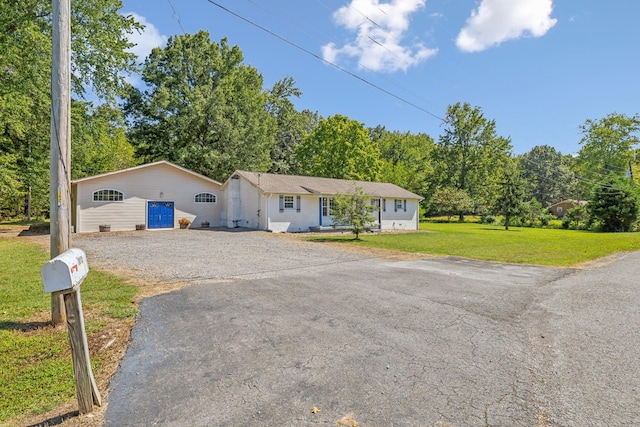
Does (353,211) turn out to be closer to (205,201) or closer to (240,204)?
(240,204)

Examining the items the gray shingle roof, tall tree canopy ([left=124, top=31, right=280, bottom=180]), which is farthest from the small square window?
tall tree canopy ([left=124, top=31, right=280, bottom=180])

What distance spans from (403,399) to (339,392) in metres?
0.56

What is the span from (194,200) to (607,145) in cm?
5642

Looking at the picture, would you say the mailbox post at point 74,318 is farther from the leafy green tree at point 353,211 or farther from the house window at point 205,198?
the house window at point 205,198

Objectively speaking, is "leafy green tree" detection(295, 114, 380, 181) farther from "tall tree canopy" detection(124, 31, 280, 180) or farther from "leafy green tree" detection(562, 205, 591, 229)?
"leafy green tree" detection(562, 205, 591, 229)

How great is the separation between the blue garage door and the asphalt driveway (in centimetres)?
1599

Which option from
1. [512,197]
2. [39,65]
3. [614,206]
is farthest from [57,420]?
[614,206]

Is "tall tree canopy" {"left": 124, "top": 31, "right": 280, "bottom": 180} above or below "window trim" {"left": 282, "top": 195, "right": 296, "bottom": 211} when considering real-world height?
above

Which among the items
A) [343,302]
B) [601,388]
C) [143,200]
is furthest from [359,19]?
[143,200]

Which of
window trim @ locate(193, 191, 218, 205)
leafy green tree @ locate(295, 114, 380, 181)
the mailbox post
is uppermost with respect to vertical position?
leafy green tree @ locate(295, 114, 380, 181)

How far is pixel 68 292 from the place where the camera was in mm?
2779

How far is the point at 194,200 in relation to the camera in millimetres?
23609

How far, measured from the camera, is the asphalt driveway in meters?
2.79

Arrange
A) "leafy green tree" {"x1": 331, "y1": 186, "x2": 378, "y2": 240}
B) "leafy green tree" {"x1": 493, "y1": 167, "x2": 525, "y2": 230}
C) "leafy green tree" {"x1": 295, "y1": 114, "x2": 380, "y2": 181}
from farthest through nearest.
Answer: "leafy green tree" {"x1": 295, "y1": 114, "x2": 380, "y2": 181} < "leafy green tree" {"x1": 493, "y1": 167, "x2": 525, "y2": 230} < "leafy green tree" {"x1": 331, "y1": 186, "x2": 378, "y2": 240}
